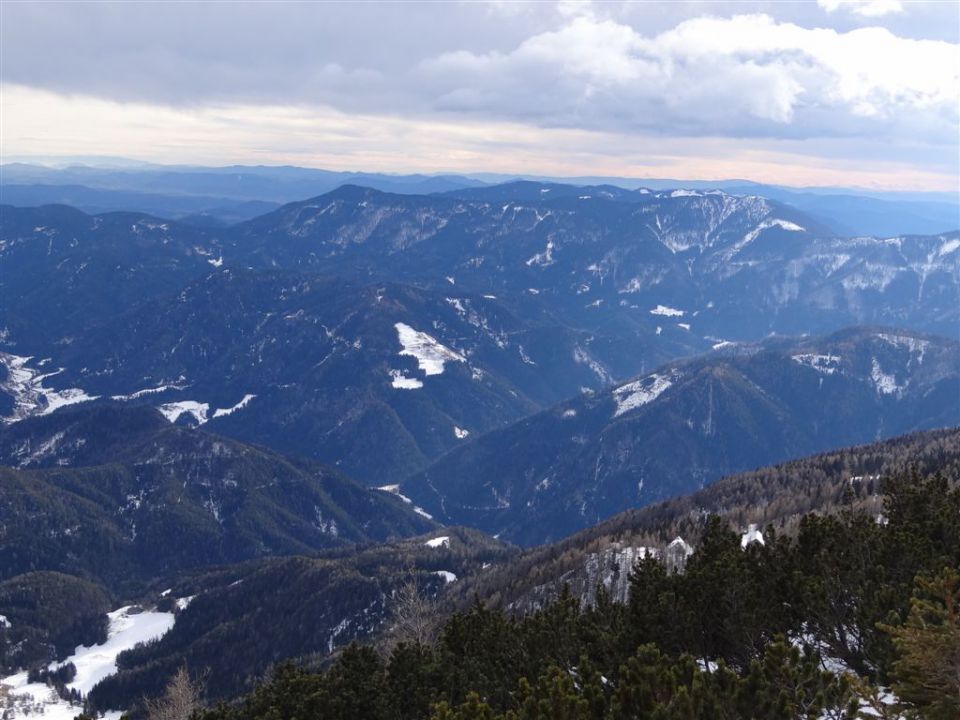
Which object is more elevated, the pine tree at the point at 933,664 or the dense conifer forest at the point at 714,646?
the pine tree at the point at 933,664

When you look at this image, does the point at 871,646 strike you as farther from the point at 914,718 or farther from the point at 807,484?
the point at 807,484

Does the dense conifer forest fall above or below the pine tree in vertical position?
below

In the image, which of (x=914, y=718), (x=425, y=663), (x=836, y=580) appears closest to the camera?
(x=914, y=718)

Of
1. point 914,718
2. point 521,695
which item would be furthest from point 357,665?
point 914,718

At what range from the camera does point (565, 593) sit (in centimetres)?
4678

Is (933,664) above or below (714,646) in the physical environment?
above

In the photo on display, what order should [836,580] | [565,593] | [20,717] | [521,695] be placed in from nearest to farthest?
1. [521,695]
2. [836,580]
3. [565,593]
4. [20,717]

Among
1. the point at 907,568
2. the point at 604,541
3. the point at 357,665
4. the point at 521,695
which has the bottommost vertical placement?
the point at 604,541

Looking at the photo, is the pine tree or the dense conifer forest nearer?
the pine tree

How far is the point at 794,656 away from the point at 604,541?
144609 mm

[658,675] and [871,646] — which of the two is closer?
[658,675]

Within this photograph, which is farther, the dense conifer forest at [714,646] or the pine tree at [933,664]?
the dense conifer forest at [714,646]

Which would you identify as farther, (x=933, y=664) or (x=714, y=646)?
→ (x=714, y=646)

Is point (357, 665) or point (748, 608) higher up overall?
point (748, 608)
